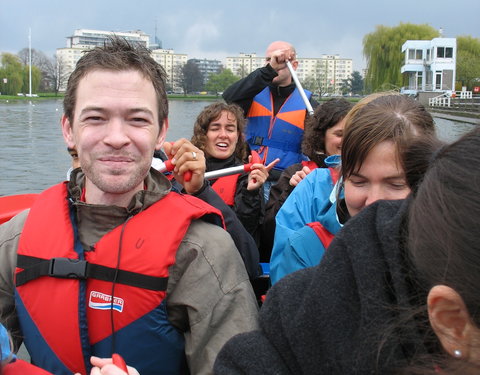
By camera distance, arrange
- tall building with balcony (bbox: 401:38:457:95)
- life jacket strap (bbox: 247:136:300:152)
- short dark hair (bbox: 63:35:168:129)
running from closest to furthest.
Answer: short dark hair (bbox: 63:35:168:129), life jacket strap (bbox: 247:136:300:152), tall building with balcony (bbox: 401:38:457:95)

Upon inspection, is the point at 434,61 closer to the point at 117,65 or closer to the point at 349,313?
the point at 117,65

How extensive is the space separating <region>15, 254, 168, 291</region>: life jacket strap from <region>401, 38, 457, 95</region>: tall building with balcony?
47.5m

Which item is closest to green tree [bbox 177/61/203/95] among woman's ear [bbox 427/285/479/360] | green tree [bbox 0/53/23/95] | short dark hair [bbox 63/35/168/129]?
green tree [bbox 0/53/23/95]

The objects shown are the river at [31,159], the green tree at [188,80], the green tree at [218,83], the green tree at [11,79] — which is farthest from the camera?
the green tree at [188,80]

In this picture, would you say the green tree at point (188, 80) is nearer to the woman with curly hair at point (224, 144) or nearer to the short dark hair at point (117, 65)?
the woman with curly hair at point (224, 144)

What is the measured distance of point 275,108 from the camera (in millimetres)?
3893

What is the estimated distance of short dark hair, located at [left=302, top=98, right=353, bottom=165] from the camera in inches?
109

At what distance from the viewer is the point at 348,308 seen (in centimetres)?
78

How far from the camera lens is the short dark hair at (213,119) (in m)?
3.43

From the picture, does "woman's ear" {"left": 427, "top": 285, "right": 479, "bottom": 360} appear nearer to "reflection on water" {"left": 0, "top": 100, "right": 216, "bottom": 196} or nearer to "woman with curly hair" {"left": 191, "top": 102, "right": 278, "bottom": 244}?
"woman with curly hair" {"left": 191, "top": 102, "right": 278, "bottom": 244}

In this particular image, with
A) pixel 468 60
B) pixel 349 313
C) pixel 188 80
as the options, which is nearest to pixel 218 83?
pixel 188 80

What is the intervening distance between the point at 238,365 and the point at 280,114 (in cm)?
307

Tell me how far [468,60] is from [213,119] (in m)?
54.9

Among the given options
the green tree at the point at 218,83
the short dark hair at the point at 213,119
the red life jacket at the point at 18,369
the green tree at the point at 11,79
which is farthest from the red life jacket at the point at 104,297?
the green tree at the point at 218,83
